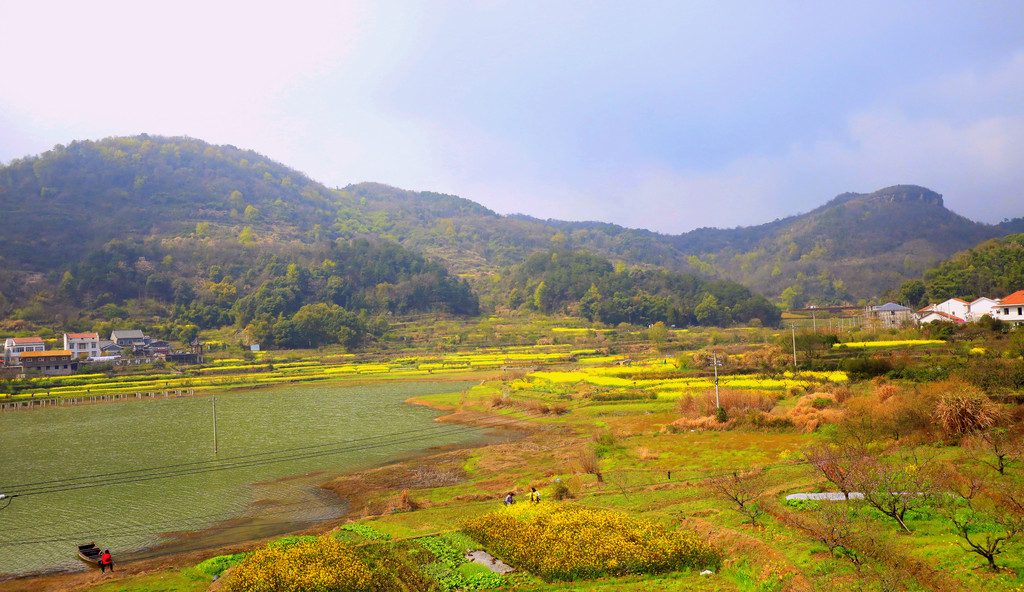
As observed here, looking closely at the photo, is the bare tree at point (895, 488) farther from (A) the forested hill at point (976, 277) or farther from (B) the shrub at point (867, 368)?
(A) the forested hill at point (976, 277)

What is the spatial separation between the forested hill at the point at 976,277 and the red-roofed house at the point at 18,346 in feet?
340

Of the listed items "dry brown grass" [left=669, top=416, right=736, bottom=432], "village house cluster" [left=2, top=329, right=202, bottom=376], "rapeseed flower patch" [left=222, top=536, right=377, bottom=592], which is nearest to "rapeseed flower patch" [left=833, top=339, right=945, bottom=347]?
"dry brown grass" [left=669, top=416, right=736, bottom=432]

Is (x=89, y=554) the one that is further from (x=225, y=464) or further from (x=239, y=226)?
(x=239, y=226)

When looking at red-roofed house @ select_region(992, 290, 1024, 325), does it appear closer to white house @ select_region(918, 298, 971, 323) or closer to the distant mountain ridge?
white house @ select_region(918, 298, 971, 323)

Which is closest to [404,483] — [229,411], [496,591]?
[496,591]

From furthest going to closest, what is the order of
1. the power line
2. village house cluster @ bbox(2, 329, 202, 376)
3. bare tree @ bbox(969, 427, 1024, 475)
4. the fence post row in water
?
village house cluster @ bbox(2, 329, 202, 376)
the fence post row in water
the power line
bare tree @ bbox(969, 427, 1024, 475)

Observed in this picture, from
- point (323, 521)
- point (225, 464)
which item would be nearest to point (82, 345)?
point (225, 464)

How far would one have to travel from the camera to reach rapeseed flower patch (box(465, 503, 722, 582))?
12195mm

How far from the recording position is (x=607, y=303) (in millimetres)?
110000

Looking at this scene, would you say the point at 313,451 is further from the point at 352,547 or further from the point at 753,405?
the point at 753,405

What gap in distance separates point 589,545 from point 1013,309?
176ft

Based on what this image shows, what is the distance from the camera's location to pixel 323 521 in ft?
64.7

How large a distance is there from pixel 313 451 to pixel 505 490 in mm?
14658

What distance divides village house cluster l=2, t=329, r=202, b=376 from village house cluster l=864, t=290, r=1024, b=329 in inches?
3151
